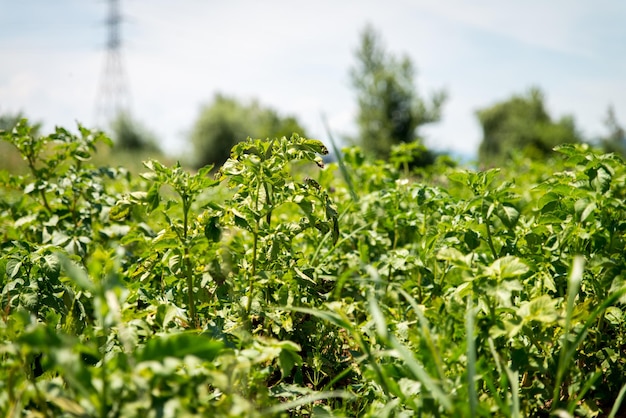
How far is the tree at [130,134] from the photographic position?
29.3 metres

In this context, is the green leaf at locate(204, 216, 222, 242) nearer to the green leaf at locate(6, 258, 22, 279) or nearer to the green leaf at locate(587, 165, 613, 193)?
the green leaf at locate(6, 258, 22, 279)

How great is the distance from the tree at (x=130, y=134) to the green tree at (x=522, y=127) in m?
18.3

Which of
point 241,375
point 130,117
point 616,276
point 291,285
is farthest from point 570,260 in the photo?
point 130,117

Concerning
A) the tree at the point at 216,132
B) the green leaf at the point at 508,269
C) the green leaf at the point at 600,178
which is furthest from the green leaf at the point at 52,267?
the tree at the point at 216,132

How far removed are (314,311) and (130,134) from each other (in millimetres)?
30398

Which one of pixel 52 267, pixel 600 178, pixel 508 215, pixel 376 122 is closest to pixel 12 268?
pixel 52 267

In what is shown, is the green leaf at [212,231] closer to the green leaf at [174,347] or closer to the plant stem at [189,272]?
the plant stem at [189,272]

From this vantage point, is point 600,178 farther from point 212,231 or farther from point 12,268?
point 12,268

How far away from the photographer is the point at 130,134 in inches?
1167

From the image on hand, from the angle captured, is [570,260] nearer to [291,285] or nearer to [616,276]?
[616,276]

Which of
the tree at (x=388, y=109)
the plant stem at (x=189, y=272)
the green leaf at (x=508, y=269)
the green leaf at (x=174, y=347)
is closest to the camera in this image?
the green leaf at (x=174, y=347)

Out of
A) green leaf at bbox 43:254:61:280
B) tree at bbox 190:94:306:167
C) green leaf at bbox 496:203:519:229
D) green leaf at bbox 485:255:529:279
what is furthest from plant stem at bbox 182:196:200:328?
tree at bbox 190:94:306:167

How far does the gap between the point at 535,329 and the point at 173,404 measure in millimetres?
1222

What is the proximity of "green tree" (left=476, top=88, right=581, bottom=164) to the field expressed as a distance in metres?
19.9
